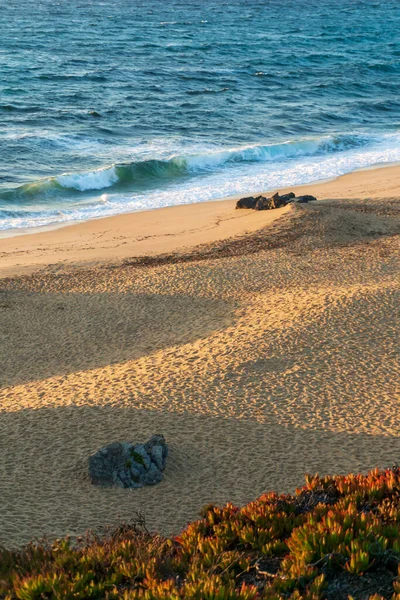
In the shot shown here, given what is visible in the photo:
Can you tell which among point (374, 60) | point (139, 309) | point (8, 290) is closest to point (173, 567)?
point (139, 309)

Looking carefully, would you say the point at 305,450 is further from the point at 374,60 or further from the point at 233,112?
the point at 374,60

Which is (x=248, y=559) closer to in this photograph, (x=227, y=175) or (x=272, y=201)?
(x=272, y=201)

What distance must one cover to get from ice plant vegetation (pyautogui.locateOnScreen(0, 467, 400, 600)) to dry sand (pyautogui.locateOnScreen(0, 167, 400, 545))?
3.71 feet

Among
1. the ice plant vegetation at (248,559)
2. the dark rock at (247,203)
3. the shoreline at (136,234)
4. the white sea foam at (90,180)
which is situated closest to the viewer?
the ice plant vegetation at (248,559)

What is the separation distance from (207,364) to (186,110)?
2505 cm

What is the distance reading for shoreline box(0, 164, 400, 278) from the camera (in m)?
15.1

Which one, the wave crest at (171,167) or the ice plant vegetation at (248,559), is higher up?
the wave crest at (171,167)

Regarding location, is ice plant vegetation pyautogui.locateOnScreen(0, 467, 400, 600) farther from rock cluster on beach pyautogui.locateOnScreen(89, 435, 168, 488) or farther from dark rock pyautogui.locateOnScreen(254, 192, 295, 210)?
dark rock pyautogui.locateOnScreen(254, 192, 295, 210)

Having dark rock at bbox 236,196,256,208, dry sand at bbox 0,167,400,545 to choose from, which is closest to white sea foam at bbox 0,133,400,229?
dark rock at bbox 236,196,256,208

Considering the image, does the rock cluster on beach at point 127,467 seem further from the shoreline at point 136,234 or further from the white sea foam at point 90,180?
the white sea foam at point 90,180

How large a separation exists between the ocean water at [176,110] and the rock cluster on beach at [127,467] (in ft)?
40.9

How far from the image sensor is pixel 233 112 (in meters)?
33.1

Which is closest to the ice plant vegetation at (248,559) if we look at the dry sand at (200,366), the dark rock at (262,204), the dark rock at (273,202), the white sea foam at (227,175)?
the dry sand at (200,366)

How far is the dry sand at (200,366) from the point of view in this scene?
6953 millimetres
